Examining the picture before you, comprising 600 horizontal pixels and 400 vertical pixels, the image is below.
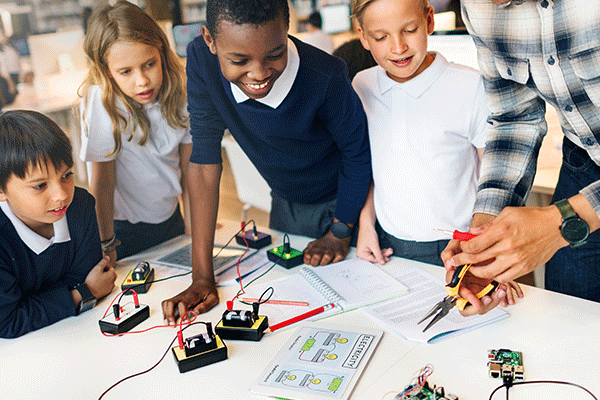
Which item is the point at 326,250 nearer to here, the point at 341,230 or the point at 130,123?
the point at 341,230

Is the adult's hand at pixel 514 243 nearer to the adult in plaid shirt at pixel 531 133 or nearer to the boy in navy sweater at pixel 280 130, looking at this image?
the adult in plaid shirt at pixel 531 133

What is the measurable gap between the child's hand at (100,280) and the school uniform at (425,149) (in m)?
0.80

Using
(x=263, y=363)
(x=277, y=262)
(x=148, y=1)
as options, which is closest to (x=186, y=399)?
(x=263, y=363)

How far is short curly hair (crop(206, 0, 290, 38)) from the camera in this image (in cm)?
120

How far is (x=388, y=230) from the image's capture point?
1646 millimetres

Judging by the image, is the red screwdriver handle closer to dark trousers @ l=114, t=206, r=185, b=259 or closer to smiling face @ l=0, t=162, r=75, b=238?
smiling face @ l=0, t=162, r=75, b=238

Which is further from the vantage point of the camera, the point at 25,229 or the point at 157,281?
the point at 157,281

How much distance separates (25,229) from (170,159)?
594 millimetres

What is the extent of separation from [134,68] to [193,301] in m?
0.79

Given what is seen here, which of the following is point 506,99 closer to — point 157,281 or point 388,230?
point 388,230

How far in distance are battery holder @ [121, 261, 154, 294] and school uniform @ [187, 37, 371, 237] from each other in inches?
13.5

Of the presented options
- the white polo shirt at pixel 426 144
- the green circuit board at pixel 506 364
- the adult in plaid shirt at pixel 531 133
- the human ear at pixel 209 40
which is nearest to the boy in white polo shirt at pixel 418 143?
the white polo shirt at pixel 426 144

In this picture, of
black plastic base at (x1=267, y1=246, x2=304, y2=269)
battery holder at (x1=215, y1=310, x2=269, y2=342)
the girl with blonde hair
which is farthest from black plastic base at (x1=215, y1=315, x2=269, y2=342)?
the girl with blonde hair

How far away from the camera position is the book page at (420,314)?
1137 mm
